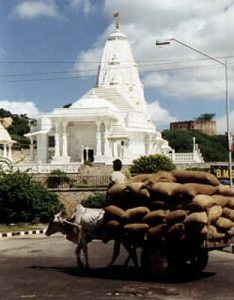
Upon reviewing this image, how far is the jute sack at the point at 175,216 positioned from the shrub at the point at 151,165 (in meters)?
29.1

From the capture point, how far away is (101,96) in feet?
206

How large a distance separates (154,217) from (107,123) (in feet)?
143

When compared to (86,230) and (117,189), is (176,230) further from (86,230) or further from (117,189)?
(86,230)

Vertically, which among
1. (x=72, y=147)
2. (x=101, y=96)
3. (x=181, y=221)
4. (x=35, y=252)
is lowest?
(x=35, y=252)

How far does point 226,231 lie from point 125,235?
2030 millimetres

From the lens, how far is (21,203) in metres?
29.4

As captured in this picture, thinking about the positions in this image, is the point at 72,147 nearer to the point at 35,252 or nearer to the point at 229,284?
the point at 35,252

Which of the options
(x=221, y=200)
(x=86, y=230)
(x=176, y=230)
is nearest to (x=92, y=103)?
(x=86, y=230)

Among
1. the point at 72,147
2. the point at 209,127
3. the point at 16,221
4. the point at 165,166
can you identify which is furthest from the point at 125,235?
the point at 209,127

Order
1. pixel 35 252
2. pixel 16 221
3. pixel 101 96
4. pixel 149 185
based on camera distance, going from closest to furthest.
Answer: pixel 149 185
pixel 35 252
pixel 16 221
pixel 101 96

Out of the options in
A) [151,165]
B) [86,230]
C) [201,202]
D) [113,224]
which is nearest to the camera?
[201,202]

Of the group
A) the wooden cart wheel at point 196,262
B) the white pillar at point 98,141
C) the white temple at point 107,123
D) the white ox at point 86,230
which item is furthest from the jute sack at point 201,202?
the white pillar at point 98,141

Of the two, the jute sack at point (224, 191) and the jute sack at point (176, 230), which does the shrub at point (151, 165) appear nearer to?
the jute sack at point (224, 191)

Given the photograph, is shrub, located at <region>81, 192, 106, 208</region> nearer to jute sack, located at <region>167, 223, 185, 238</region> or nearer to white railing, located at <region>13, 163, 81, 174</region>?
white railing, located at <region>13, 163, 81, 174</region>
